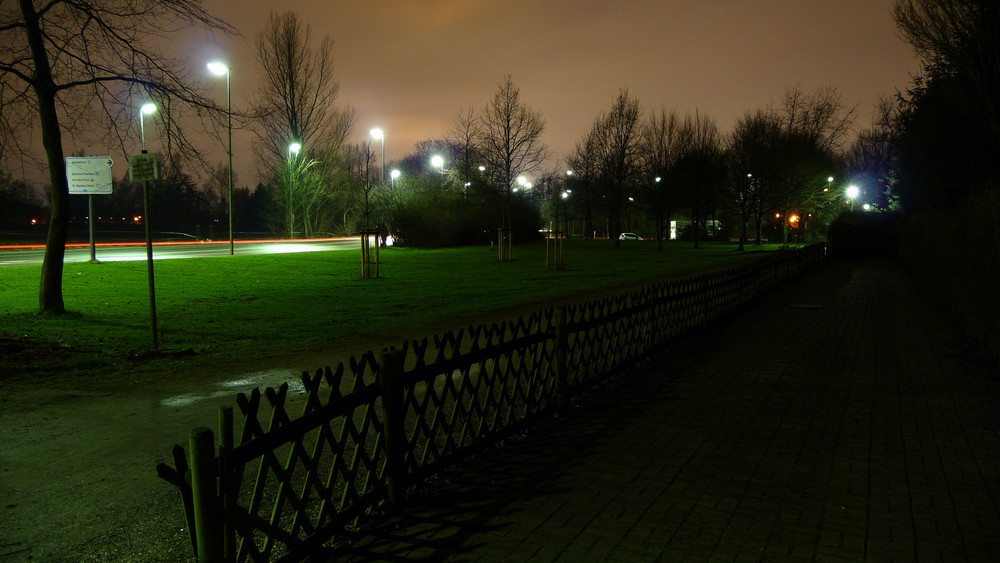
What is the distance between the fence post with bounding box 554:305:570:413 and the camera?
21.6 ft

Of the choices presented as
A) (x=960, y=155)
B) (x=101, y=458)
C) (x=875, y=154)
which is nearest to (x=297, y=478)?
(x=101, y=458)

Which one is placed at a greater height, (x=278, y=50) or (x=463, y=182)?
(x=278, y=50)

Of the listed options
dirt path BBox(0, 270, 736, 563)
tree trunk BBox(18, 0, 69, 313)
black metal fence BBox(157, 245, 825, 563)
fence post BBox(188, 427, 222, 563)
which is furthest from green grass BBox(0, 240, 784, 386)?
fence post BBox(188, 427, 222, 563)

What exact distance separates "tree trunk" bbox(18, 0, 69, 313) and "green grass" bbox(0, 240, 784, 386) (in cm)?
69

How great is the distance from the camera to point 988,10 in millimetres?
17000

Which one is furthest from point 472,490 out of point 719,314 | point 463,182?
point 463,182

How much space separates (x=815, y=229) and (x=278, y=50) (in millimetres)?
52601

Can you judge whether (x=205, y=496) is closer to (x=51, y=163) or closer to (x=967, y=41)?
(x=51, y=163)

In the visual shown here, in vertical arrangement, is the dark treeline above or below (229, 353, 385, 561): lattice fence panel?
above

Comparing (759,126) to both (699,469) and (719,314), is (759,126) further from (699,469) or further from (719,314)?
(699,469)

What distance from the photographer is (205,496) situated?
9.35 ft

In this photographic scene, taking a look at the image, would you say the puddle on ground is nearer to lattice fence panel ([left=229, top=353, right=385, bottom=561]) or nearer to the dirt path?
the dirt path

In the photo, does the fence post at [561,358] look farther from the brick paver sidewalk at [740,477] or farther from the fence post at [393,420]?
the fence post at [393,420]

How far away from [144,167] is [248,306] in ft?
23.0
